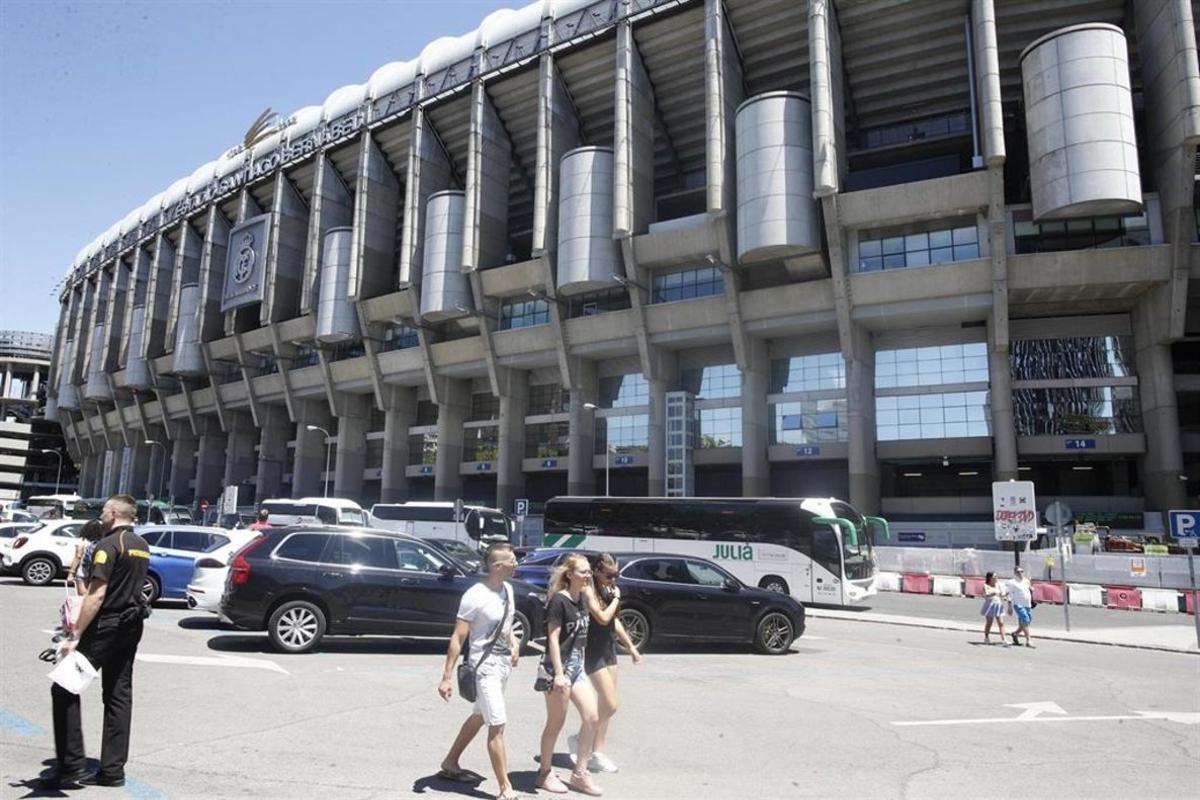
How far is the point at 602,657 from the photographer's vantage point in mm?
5848

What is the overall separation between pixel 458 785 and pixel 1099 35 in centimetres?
3698

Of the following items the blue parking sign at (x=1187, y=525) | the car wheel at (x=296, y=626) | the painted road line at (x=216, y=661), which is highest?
the blue parking sign at (x=1187, y=525)

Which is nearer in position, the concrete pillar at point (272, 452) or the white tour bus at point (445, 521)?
the white tour bus at point (445, 521)

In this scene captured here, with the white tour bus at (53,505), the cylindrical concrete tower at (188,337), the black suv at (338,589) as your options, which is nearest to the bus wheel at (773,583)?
the black suv at (338,589)

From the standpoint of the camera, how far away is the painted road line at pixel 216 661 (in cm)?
A: 957

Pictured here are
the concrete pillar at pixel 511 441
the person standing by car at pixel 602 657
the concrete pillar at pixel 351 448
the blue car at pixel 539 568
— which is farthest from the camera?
the concrete pillar at pixel 351 448

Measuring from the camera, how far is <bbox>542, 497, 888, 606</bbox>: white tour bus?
71.4 ft

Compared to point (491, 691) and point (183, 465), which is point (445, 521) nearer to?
point (491, 691)

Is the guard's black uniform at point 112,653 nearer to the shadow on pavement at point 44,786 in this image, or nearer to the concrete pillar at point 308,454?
the shadow on pavement at point 44,786

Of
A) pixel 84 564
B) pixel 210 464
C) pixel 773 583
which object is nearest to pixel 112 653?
pixel 84 564

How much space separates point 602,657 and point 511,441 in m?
42.1

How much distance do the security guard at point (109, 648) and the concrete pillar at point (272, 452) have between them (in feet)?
198

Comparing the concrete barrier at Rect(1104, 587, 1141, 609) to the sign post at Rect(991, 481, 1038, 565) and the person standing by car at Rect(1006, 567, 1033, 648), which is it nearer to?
the sign post at Rect(991, 481, 1038, 565)

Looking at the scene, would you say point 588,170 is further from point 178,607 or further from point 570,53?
point 178,607
